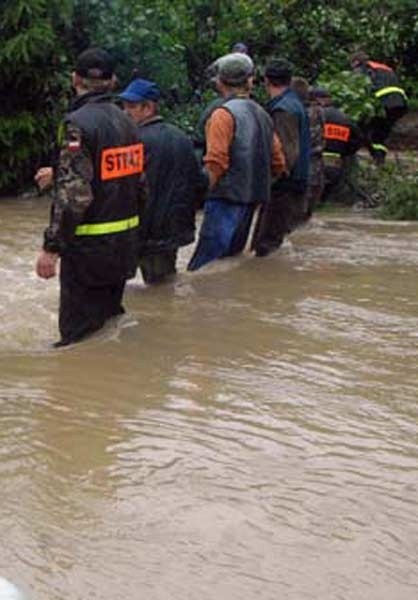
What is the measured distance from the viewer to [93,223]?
696 cm

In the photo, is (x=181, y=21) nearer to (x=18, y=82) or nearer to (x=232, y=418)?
(x=18, y=82)

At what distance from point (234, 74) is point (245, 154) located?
609mm

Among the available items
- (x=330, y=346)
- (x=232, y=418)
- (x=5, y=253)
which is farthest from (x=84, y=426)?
(x=5, y=253)

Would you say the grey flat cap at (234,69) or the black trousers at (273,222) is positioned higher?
the grey flat cap at (234,69)

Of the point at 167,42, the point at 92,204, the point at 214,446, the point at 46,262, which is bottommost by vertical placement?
the point at 214,446

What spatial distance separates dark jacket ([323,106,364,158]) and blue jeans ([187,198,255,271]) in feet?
12.1

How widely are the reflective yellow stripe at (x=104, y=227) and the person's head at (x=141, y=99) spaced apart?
4.64 ft

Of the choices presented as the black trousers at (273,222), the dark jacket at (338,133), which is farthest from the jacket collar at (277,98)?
the dark jacket at (338,133)

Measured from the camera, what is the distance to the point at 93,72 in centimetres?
691

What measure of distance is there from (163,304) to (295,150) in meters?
2.48

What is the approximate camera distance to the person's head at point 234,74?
935 cm

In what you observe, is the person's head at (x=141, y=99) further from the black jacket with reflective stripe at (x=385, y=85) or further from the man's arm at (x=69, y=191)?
the black jacket with reflective stripe at (x=385, y=85)

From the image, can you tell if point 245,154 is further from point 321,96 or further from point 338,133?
point 338,133

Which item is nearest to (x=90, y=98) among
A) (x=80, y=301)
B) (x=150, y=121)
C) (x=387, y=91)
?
(x=80, y=301)
